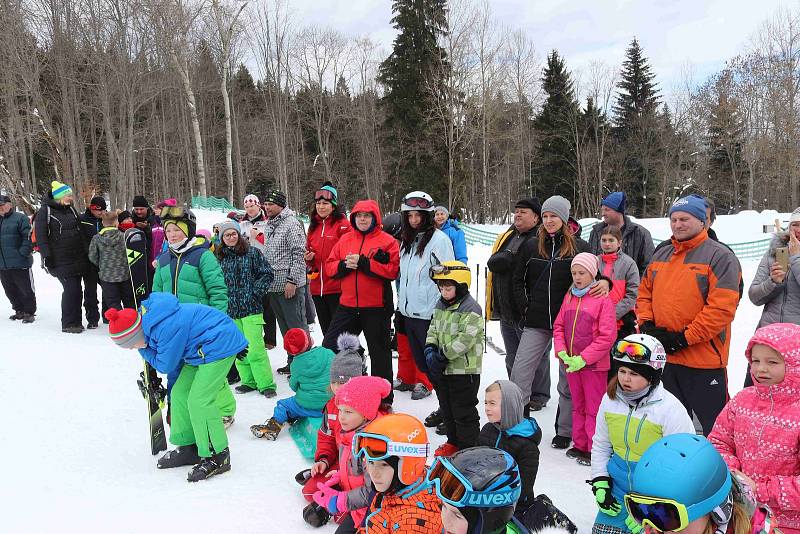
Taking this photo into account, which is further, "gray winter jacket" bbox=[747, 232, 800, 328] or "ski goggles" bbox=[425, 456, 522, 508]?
"gray winter jacket" bbox=[747, 232, 800, 328]

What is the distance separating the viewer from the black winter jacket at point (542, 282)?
14.8ft

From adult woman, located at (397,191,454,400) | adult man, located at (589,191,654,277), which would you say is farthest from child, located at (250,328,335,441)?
adult man, located at (589,191,654,277)

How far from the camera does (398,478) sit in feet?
8.61

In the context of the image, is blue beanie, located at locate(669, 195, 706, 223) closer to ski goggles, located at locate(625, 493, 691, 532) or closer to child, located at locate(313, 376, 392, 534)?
child, located at locate(313, 376, 392, 534)

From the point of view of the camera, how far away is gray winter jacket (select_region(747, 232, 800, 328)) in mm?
4125

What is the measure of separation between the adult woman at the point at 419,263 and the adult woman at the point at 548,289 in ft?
2.63

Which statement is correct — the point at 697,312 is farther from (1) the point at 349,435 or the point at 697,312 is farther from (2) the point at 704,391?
(1) the point at 349,435

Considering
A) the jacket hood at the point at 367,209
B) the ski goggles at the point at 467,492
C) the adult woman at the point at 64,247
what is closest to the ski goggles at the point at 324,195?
the jacket hood at the point at 367,209

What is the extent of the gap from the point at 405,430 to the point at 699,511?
4.38ft

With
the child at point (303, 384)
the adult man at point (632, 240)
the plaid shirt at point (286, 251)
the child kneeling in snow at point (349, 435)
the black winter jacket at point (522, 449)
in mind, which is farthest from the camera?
the plaid shirt at point (286, 251)

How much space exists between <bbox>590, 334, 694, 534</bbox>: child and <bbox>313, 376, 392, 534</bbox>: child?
1.34 m

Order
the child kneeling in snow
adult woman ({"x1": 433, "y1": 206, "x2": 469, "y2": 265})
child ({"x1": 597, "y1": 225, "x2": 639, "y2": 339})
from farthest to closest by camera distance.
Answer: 1. adult woman ({"x1": 433, "y1": 206, "x2": 469, "y2": 265})
2. child ({"x1": 597, "y1": 225, "x2": 639, "y2": 339})
3. the child kneeling in snow

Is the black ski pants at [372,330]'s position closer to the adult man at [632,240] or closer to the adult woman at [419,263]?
the adult woman at [419,263]

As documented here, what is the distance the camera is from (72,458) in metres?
4.22
